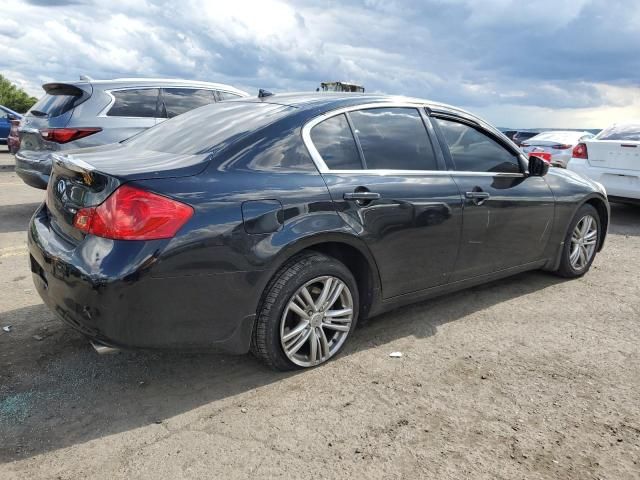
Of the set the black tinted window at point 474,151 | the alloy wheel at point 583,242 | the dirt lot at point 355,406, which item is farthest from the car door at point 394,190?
the alloy wheel at point 583,242

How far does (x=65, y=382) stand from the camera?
3035 millimetres

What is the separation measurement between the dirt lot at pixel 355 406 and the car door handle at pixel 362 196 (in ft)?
3.24

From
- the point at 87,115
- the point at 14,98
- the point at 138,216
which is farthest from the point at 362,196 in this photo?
the point at 14,98

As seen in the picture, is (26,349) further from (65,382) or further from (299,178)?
(299,178)

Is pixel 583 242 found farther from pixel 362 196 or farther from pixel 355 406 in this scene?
pixel 355 406

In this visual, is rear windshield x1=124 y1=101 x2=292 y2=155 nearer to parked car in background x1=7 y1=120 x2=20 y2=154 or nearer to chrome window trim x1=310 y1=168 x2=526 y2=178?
chrome window trim x1=310 y1=168 x2=526 y2=178

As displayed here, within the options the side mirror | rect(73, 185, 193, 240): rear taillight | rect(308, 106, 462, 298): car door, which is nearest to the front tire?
rect(308, 106, 462, 298): car door

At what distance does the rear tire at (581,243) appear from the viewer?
4.95m

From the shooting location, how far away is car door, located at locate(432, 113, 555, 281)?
391 centimetres

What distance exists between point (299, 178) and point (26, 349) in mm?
2011

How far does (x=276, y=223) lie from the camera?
114 inches

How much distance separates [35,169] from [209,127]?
4375mm

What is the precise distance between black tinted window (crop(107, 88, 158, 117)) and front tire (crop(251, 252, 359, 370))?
4.86 metres

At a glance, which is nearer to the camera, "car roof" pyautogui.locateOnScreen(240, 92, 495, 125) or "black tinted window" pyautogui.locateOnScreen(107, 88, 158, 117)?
"car roof" pyautogui.locateOnScreen(240, 92, 495, 125)
